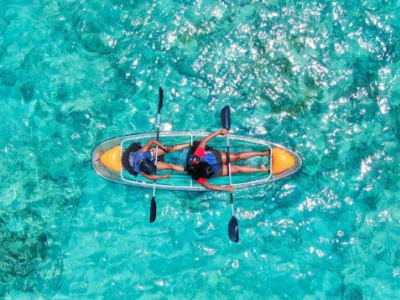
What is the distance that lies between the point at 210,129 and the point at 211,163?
3.69ft

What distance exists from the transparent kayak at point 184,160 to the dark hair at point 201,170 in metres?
0.66

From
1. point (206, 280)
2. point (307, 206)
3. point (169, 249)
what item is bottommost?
point (206, 280)

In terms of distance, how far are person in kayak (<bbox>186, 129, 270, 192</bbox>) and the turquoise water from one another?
685 millimetres

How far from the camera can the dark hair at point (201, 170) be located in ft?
21.6

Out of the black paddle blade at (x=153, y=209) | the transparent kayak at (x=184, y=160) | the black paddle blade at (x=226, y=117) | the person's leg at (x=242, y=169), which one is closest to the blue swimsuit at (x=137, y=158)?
the transparent kayak at (x=184, y=160)

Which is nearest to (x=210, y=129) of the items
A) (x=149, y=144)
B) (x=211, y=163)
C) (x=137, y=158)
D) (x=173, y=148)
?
(x=173, y=148)

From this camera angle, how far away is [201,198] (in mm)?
7934

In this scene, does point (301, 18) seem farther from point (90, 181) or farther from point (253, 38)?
point (90, 181)

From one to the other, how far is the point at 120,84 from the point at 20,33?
2.43 metres

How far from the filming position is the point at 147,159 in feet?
22.8

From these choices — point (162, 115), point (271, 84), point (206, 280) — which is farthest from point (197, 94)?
point (206, 280)

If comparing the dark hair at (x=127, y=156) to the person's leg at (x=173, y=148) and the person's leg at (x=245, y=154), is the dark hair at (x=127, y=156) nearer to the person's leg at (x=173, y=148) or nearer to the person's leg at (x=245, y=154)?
the person's leg at (x=173, y=148)

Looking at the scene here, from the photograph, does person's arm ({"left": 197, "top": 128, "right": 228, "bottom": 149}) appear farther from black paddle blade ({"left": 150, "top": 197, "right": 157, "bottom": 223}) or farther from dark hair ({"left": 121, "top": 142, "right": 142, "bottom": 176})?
black paddle blade ({"left": 150, "top": 197, "right": 157, "bottom": 223})

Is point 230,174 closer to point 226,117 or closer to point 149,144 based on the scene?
point 226,117
